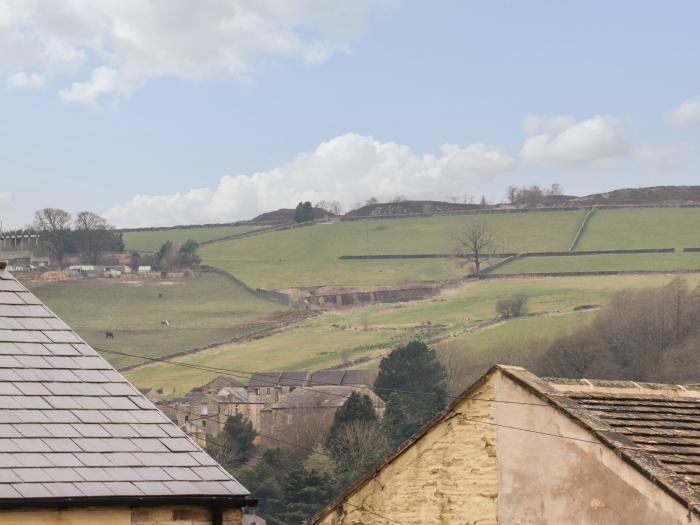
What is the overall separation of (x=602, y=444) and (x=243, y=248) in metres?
185

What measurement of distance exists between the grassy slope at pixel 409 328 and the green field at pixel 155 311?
5003mm

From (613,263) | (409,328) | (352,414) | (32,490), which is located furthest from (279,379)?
(32,490)

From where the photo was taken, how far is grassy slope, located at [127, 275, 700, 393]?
136 metres

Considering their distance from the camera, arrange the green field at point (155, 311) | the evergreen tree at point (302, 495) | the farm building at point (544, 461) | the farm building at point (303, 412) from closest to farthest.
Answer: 1. the farm building at point (544, 461)
2. the evergreen tree at point (302, 495)
3. the farm building at point (303, 412)
4. the green field at point (155, 311)

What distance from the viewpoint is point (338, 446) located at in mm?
89562

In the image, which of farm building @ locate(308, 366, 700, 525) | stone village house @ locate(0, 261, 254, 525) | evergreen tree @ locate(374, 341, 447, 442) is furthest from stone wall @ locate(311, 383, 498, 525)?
evergreen tree @ locate(374, 341, 447, 442)

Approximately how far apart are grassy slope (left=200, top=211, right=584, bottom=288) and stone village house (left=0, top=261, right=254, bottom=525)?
541ft

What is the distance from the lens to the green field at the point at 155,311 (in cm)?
15350

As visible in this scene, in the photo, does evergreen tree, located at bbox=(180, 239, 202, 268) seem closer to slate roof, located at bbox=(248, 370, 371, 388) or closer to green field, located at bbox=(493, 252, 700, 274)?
green field, located at bbox=(493, 252, 700, 274)

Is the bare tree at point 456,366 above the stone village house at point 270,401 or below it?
above

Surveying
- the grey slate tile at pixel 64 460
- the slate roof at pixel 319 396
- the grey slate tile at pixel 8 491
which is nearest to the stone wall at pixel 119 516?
the grey slate tile at pixel 8 491

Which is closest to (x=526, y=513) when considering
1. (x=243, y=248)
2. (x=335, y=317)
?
(x=335, y=317)

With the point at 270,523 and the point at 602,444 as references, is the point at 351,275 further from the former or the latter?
the point at 602,444

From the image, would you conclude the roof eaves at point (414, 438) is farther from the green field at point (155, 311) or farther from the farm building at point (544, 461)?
the green field at point (155, 311)
